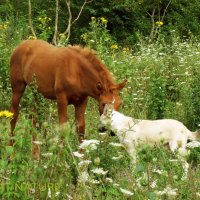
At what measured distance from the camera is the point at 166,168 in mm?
4254

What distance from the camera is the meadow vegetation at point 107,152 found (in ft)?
12.3

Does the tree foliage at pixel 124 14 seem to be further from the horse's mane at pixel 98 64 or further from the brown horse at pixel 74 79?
the horse's mane at pixel 98 64

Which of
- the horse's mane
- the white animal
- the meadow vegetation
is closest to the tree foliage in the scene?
the meadow vegetation

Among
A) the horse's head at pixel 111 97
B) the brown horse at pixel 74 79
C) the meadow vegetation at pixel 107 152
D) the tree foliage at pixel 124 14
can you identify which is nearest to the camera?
the meadow vegetation at pixel 107 152

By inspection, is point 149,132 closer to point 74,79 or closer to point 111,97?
point 111,97

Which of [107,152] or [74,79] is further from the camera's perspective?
[74,79]

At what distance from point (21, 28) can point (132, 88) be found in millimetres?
4135

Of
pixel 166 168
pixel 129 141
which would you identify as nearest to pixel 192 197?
pixel 166 168

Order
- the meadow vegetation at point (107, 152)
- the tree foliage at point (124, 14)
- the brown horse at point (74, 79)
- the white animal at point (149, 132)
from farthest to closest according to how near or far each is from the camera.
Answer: the tree foliage at point (124, 14)
the brown horse at point (74, 79)
the white animal at point (149, 132)
the meadow vegetation at point (107, 152)

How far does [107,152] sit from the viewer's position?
4895 millimetres

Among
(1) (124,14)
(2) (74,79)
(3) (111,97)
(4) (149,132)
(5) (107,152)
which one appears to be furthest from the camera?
(1) (124,14)

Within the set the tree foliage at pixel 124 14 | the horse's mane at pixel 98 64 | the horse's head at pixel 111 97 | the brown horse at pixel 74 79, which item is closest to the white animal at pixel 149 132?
the horse's head at pixel 111 97

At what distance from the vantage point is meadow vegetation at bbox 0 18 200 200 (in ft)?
12.3

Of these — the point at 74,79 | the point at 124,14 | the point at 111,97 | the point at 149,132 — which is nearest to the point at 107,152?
the point at 149,132
